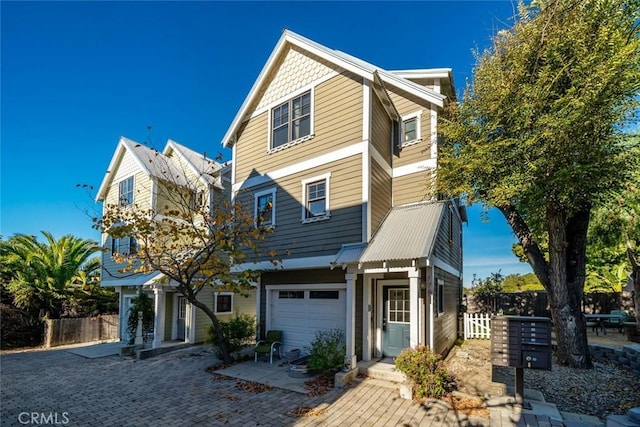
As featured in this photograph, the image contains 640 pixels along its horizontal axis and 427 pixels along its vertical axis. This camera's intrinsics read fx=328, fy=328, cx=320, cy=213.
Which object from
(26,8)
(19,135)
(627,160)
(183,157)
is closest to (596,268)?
(627,160)

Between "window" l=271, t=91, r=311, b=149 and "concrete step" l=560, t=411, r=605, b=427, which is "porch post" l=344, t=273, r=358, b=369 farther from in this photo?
"window" l=271, t=91, r=311, b=149

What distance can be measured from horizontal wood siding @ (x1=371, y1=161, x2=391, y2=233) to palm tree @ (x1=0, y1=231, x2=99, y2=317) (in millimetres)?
15129

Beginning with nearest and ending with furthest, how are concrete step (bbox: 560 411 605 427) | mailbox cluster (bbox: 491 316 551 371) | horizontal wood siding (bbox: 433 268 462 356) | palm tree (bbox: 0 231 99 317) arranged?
concrete step (bbox: 560 411 605 427)
mailbox cluster (bbox: 491 316 551 371)
horizontal wood siding (bbox: 433 268 462 356)
palm tree (bbox: 0 231 99 317)

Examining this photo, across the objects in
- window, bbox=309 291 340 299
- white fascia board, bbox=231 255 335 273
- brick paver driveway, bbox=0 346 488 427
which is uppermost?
white fascia board, bbox=231 255 335 273

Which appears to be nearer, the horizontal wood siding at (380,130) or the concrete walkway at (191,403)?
the concrete walkway at (191,403)

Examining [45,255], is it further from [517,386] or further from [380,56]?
[517,386]

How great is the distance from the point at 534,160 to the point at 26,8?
1555cm

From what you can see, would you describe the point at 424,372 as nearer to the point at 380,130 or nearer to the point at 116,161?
the point at 380,130

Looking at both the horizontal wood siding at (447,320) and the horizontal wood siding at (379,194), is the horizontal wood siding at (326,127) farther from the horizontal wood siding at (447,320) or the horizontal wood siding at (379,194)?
the horizontal wood siding at (447,320)

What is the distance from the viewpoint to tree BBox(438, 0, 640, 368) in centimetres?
779

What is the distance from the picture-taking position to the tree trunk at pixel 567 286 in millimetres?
9125

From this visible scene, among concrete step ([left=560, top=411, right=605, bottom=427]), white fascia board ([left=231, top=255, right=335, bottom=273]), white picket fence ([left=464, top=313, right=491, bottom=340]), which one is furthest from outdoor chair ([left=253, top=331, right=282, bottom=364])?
white picket fence ([left=464, top=313, right=491, bottom=340])

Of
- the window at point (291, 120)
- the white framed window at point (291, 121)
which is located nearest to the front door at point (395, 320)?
the white framed window at point (291, 121)

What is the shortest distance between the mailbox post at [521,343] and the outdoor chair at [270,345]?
665 centimetres
